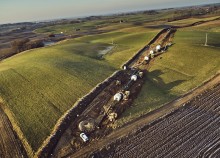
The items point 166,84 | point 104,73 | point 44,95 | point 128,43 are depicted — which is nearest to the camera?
point 44,95

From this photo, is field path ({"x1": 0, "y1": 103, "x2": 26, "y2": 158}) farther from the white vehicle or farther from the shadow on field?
the shadow on field

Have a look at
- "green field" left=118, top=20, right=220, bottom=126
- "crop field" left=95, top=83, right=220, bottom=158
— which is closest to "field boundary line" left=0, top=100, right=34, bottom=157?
"crop field" left=95, top=83, right=220, bottom=158

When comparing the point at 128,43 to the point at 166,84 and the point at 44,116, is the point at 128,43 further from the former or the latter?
the point at 44,116

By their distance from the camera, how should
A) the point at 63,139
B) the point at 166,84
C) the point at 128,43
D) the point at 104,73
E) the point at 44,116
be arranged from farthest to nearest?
1. the point at 128,43
2. the point at 104,73
3. the point at 166,84
4. the point at 44,116
5. the point at 63,139

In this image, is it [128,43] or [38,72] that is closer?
[38,72]

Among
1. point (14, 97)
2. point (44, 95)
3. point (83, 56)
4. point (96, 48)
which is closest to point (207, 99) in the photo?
point (44, 95)

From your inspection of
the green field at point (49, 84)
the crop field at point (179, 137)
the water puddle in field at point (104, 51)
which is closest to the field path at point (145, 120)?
the crop field at point (179, 137)
